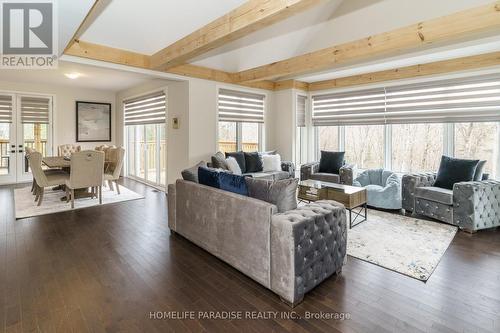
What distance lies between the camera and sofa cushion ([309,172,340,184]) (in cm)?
571

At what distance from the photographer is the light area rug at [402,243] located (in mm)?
2863

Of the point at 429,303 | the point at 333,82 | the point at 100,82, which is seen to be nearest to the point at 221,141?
the point at 333,82

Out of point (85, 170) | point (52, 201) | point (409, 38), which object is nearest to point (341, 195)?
point (409, 38)

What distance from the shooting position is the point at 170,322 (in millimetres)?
1983

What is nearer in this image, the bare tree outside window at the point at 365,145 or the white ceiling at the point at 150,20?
the white ceiling at the point at 150,20

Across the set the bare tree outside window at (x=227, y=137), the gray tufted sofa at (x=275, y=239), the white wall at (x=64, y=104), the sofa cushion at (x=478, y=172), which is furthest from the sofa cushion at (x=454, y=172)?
the white wall at (x=64, y=104)

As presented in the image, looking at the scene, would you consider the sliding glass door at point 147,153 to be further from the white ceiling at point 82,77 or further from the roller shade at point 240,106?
the roller shade at point 240,106

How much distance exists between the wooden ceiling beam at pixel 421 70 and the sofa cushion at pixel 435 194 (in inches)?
87.2

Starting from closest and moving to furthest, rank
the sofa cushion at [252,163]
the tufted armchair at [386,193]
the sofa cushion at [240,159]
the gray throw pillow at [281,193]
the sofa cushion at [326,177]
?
the gray throw pillow at [281,193] → the tufted armchair at [386,193] → the sofa cushion at [326,177] → the sofa cushion at [240,159] → the sofa cushion at [252,163]

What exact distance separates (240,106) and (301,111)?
1.69m

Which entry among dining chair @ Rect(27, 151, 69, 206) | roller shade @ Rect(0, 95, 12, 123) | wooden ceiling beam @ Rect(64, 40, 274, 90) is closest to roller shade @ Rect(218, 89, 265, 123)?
wooden ceiling beam @ Rect(64, 40, 274, 90)

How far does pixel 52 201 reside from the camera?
528cm

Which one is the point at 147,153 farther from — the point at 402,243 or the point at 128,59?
the point at 402,243

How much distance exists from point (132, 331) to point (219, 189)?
1.45 m
